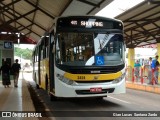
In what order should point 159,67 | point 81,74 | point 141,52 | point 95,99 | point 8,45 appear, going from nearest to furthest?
point 81,74 → point 95,99 → point 159,67 → point 8,45 → point 141,52

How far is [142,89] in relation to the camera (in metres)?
21.4

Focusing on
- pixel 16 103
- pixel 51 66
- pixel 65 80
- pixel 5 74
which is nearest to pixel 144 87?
pixel 5 74

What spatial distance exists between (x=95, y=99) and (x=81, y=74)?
3577mm

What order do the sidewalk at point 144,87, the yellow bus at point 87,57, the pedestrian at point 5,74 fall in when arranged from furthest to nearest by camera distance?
the pedestrian at point 5,74
the sidewalk at point 144,87
the yellow bus at point 87,57

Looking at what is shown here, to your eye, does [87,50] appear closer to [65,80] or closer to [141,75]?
[65,80]

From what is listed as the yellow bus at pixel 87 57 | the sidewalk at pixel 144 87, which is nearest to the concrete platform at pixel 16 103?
the yellow bus at pixel 87 57

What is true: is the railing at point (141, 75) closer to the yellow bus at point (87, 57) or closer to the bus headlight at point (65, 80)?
the yellow bus at point (87, 57)

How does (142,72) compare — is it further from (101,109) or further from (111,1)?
(101,109)

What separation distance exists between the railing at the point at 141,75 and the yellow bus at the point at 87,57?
881 cm

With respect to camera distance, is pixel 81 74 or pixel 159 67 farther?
pixel 159 67

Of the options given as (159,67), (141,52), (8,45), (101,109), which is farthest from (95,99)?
(141,52)

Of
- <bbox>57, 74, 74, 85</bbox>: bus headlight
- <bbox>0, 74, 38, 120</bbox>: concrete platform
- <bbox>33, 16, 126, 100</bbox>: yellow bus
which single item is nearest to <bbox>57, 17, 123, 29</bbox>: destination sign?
<bbox>33, 16, 126, 100</bbox>: yellow bus

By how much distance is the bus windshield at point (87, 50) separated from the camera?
38.5ft

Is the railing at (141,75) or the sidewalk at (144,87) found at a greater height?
the railing at (141,75)
